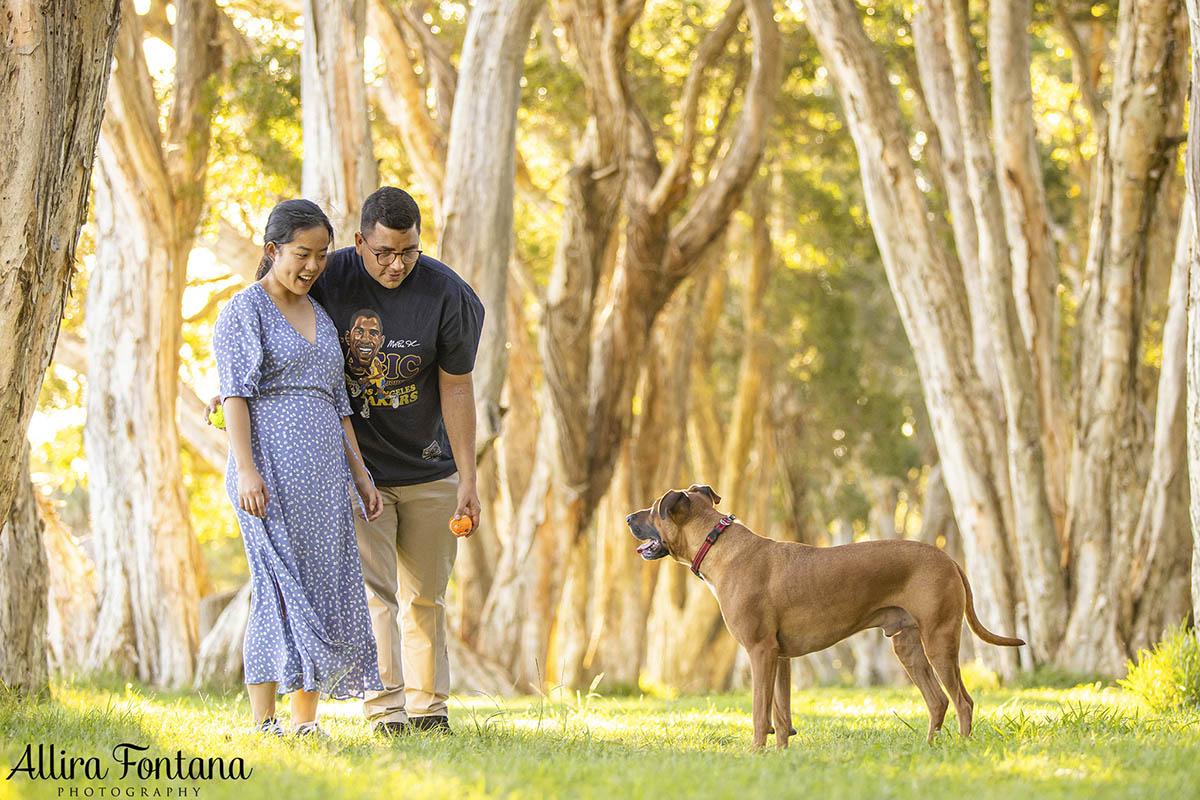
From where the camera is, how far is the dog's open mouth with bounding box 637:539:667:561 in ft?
17.7

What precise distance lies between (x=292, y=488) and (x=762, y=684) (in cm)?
202

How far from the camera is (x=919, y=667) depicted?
5.45 meters

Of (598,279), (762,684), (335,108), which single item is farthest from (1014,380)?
(762,684)

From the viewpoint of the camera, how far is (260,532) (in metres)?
5.09

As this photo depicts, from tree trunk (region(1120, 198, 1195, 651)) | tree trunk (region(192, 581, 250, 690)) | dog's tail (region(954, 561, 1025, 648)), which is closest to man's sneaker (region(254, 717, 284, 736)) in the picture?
dog's tail (region(954, 561, 1025, 648))

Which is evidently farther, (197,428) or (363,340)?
(197,428)

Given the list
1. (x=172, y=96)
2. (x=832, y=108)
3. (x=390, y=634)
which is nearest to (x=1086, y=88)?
(x=832, y=108)

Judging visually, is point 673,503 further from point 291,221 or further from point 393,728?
point 291,221

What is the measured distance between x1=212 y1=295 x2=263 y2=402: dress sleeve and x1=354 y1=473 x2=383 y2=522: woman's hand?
0.63 m

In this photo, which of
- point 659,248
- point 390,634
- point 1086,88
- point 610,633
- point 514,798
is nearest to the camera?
point 514,798

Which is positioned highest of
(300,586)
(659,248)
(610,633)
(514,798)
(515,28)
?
(515,28)

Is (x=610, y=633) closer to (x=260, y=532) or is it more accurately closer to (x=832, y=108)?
(x=832, y=108)

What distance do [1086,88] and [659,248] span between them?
5883mm

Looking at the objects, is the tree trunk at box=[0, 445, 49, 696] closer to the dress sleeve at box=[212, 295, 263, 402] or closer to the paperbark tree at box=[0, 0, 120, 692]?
the paperbark tree at box=[0, 0, 120, 692]
